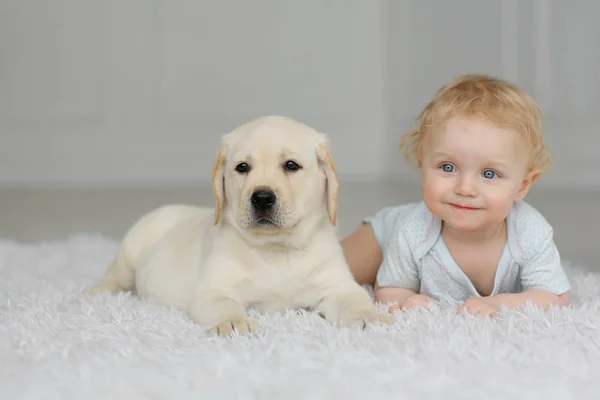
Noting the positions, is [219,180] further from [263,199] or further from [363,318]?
[363,318]

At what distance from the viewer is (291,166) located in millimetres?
1971

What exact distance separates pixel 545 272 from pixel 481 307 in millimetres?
→ 294

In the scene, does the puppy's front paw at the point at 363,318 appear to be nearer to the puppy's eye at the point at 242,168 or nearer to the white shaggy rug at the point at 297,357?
the white shaggy rug at the point at 297,357

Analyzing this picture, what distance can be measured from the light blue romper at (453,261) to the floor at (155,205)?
0.61m

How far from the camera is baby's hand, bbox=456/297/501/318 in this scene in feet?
6.02

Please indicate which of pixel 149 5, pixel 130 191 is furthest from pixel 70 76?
pixel 130 191

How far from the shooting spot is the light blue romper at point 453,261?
82.0 inches

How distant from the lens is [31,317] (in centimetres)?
184

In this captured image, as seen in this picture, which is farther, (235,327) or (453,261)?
(453,261)

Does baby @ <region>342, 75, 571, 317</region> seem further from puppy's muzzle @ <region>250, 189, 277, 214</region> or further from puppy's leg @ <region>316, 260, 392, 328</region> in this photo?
puppy's muzzle @ <region>250, 189, 277, 214</region>

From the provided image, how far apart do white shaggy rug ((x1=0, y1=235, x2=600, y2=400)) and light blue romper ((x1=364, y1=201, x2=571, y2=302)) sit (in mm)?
245

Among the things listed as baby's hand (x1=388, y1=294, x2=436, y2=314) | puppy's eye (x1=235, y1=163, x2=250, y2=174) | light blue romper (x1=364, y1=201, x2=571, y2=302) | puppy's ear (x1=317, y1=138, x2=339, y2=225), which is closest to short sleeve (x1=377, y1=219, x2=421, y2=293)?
light blue romper (x1=364, y1=201, x2=571, y2=302)

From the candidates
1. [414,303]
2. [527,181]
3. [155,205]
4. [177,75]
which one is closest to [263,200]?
[414,303]

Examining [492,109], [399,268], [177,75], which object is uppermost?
[492,109]
